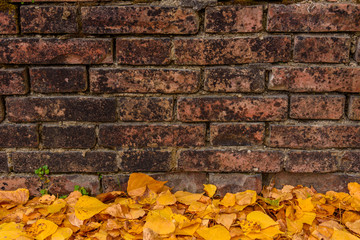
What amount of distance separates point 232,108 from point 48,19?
71cm

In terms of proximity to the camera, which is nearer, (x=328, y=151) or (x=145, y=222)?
(x=145, y=222)

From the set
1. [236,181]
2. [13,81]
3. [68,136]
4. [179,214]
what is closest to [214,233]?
[179,214]

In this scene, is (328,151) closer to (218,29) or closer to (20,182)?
(218,29)

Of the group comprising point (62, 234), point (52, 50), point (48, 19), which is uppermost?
point (48, 19)

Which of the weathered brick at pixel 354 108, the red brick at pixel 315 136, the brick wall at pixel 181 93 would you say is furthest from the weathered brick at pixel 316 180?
the weathered brick at pixel 354 108

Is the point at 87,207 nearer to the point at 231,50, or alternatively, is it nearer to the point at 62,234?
the point at 62,234

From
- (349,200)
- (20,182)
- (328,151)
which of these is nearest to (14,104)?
(20,182)

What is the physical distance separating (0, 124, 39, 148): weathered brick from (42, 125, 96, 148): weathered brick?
37 millimetres

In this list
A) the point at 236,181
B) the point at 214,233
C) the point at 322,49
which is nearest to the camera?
the point at 214,233

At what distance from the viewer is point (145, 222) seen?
98 centimetres

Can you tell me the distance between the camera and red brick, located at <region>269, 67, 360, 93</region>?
1.04m

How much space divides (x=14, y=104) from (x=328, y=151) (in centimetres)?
116

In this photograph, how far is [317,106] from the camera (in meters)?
1.06

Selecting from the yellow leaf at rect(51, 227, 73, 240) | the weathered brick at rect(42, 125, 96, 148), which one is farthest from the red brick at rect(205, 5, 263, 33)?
the yellow leaf at rect(51, 227, 73, 240)
